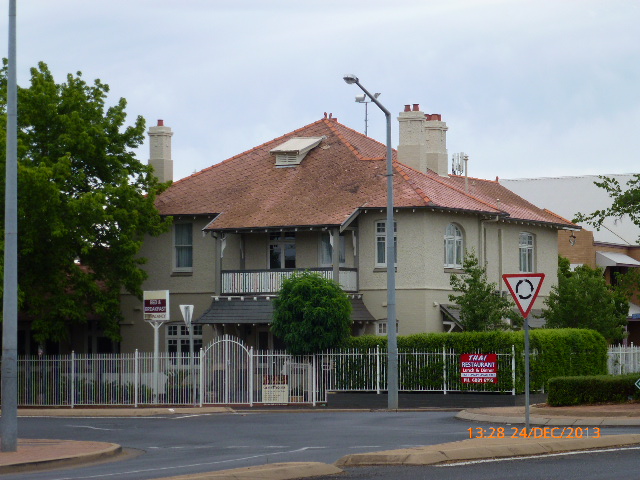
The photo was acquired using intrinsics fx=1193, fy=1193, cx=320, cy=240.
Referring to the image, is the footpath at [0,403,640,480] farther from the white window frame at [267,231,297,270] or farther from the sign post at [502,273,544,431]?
the white window frame at [267,231,297,270]

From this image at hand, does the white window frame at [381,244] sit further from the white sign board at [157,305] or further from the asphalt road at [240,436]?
the asphalt road at [240,436]

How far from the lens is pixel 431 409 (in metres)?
33.8

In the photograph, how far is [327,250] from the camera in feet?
138

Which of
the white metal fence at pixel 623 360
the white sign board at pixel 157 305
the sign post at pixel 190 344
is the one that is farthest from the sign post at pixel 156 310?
the white metal fence at pixel 623 360

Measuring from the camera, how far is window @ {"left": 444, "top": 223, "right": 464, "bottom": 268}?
1649 inches

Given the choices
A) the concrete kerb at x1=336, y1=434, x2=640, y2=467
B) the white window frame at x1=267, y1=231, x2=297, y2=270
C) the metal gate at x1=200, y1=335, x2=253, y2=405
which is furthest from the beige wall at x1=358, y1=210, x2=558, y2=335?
the concrete kerb at x1=336, y1=434, x2=640, y2=467

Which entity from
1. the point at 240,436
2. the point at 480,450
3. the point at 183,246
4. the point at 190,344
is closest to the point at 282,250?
the point at 183,246

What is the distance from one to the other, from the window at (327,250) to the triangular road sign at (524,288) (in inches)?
867

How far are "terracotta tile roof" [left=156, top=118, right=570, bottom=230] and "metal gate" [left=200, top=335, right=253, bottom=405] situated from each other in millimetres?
5872

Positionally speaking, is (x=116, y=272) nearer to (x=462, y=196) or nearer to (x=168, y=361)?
(x=168, y=361)

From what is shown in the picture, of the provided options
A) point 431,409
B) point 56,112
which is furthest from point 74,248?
point 431,409

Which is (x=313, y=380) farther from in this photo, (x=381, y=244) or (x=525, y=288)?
(x=525, y=288)

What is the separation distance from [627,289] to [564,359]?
211 inches

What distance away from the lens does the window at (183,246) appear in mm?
44469
